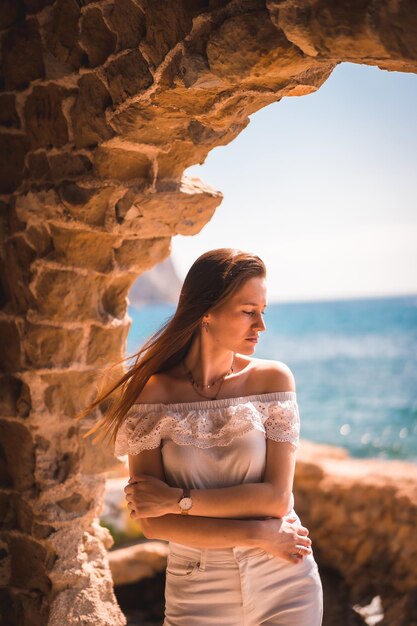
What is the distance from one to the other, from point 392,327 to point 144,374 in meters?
36.4

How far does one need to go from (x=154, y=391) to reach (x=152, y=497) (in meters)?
0.40

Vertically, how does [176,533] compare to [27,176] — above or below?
below

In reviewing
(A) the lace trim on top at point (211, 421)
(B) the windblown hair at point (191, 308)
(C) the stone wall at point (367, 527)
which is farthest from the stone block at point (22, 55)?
(C) the stone wall at point (367, 527)

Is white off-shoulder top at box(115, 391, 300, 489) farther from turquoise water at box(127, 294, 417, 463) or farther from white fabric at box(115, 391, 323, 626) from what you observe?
turquoise water at box(127, 294, 417, 463)

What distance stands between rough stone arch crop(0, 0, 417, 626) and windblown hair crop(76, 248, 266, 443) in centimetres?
44

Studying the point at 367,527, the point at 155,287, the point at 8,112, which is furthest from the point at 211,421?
the point at 155,287

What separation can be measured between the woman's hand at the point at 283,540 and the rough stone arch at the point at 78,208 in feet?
3.42

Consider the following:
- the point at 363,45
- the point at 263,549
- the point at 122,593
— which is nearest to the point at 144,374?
the point at 263,549

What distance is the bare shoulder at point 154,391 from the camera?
2449 mm

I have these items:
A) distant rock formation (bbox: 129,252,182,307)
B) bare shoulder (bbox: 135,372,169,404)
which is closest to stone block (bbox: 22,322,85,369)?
bare shoulder (bbox: 135,372,169,404)

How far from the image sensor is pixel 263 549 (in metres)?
2.26

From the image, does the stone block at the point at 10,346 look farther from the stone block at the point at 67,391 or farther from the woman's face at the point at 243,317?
the woman's face at the point at 243,317

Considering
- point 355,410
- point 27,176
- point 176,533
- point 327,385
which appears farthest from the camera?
point 327,385

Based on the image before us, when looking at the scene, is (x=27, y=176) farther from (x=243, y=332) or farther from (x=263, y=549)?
(x=263, y=549)
